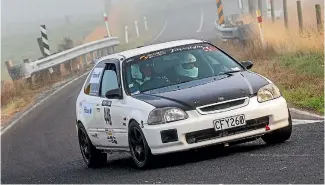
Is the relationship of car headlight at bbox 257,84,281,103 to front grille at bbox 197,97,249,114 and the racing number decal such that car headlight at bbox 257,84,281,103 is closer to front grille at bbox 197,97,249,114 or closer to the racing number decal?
front grille at bbox 197,97,249,114

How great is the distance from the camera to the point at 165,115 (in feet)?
32.8

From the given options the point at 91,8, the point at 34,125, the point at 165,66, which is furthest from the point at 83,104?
the point at 91,8

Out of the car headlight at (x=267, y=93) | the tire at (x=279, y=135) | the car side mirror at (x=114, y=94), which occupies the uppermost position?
the car side mirror at (x=114, y=94)

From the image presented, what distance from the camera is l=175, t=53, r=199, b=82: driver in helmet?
11141 mm

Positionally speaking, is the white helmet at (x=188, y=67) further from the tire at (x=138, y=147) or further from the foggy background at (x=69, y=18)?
the foggy background at (x=69, y=18)

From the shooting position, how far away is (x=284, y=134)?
34.8 feet

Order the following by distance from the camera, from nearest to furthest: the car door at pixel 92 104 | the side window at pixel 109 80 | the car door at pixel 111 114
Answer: the car door at pixel 111 114 < the side window at pixel 109 80 < the car door at pixel 92 104

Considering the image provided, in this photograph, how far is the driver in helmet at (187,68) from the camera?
36.6ft

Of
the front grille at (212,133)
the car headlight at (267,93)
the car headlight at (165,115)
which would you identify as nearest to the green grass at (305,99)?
the car headlight at (267,93)

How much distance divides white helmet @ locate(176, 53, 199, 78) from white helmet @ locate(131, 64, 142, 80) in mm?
460

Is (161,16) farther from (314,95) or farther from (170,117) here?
(170,117)

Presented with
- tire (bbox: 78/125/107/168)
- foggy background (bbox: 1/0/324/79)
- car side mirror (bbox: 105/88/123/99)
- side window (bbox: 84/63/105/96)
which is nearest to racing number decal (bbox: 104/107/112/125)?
car side mirror (bbox: 105/88/123/99)

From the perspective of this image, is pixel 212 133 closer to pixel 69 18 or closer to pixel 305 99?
pixel 305 99

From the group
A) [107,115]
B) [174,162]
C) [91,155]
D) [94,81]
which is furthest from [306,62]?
[174,162]
